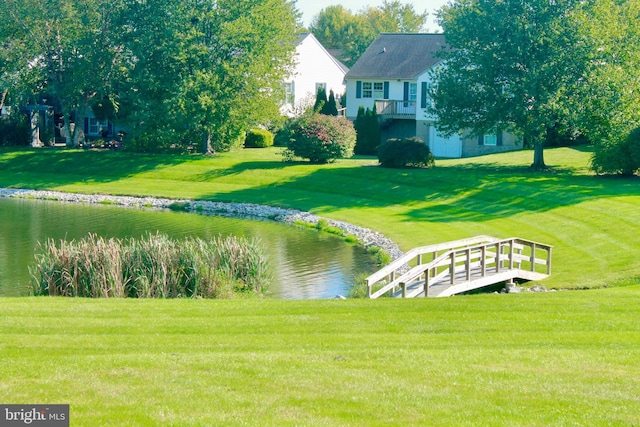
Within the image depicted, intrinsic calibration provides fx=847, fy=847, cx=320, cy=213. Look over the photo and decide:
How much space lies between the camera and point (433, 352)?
40.6 ft

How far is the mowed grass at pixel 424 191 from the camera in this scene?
90.5 ft

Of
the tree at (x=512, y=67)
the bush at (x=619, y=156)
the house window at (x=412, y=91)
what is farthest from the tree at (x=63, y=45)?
the bush at (x=619, y=156)

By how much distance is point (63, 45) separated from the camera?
5659 centimetres

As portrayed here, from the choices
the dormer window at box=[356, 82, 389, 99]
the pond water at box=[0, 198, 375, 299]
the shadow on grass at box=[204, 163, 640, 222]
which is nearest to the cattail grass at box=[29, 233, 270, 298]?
the pond water at box=[0, 198, 375, 299]

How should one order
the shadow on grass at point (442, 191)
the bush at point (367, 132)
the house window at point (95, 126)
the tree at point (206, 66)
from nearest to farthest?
1. the shadow on grass at point (442, 191)
2. the tree at point (206, 66)
3. the bush at point (367, 132)
4. the house window at point (95, 126)

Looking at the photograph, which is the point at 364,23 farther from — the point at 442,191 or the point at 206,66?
the point at 442,191

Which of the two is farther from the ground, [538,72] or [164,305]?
[538,72]

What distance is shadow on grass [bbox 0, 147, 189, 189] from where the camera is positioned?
50.2m

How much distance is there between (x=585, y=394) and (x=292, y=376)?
3658 millimetres

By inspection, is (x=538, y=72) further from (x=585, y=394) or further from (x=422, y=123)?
(x=585, y=394)

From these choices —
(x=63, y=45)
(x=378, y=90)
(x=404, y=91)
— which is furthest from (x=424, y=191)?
(x=63, y=45)

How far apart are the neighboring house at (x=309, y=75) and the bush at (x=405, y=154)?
2072cm

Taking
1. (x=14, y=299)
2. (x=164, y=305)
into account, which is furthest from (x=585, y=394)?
(x=14, y=299)

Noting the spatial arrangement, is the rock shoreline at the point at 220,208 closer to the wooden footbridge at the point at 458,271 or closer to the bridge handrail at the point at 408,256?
the bridge handrail at the point at 408,256
